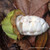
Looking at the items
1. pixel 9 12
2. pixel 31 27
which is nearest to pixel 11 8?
pixel 9 12

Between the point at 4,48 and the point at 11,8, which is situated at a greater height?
the point at 11,8

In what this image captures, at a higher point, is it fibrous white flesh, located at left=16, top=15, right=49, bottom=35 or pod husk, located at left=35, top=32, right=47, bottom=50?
fibrous white flesh, located at left=16, top=15, right=49, bottom=35

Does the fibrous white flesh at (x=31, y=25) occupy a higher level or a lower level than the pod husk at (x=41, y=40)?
higher

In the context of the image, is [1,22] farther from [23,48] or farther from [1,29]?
[23,48]

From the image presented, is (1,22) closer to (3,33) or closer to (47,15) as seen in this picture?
(3,33)

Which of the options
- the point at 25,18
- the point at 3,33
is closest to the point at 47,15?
the point at 25,18

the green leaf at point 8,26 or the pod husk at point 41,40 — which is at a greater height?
the green leaf at point 8,26

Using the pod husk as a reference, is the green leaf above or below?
above
